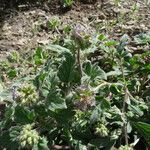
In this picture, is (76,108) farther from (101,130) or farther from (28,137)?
(28,137)

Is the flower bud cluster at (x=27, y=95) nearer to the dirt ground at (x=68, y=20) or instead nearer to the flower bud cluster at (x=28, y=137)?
the flower bud cluster at (x=28, y=137)

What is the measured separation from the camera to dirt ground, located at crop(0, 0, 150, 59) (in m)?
4.86

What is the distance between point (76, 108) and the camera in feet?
10.6

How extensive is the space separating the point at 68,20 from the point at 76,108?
2055 millimetres

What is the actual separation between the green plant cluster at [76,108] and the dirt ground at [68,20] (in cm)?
113

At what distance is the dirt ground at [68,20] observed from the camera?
486 centimetres

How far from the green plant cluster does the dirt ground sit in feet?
3.71

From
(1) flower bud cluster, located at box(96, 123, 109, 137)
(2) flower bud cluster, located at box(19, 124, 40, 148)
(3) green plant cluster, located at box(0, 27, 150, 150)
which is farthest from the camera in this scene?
(1) flower bud cluster, located at box(96, 123, 109, 137)

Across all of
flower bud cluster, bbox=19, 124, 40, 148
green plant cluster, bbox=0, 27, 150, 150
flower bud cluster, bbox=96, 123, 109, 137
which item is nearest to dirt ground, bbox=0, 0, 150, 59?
green plant cluster, bbox=0, 27, 150, 150

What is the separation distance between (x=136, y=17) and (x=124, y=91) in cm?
165

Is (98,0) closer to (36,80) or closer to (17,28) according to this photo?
(17,28)

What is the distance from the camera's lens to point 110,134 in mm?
3455

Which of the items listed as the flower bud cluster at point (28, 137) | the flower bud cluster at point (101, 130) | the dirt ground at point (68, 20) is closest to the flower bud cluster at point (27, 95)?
the flower bud cluster at point (28, 137)

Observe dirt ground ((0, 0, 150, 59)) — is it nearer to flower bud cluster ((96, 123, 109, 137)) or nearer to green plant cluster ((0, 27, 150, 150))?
green plant cluster ((0, 27, 150, 150))
